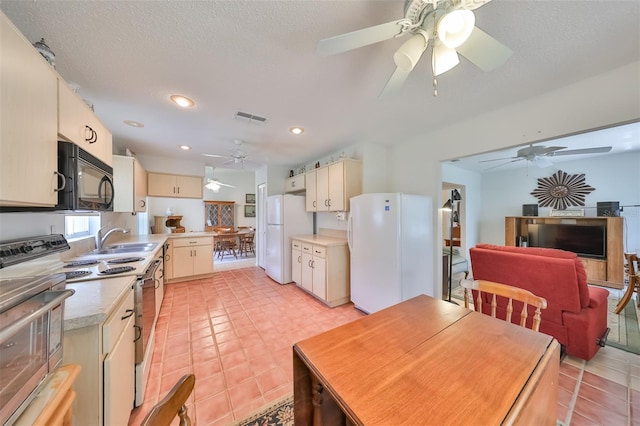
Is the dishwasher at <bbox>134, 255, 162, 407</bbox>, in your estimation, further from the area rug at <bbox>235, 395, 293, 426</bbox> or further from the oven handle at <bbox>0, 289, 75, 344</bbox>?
the oven handle at <bbox>0, 289, 75, 344</bbox>

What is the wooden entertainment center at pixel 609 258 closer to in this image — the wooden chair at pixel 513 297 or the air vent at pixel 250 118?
the wooden chair at pixel 513 297

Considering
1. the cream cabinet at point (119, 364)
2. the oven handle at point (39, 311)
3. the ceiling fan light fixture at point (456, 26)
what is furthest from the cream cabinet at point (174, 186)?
the ceiling fan light fixture at point (456, 26)

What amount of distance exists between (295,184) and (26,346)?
4.00m

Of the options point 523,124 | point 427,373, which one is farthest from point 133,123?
point 523,124

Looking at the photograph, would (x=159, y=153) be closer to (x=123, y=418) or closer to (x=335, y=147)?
(x=335, y=147)

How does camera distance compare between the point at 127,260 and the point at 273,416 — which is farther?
the point at 127,260

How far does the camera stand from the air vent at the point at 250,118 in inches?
91.5

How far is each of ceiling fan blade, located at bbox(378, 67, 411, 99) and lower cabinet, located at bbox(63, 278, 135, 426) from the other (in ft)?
6.31

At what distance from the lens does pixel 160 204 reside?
5.68 meters

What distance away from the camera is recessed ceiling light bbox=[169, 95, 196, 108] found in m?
1.99

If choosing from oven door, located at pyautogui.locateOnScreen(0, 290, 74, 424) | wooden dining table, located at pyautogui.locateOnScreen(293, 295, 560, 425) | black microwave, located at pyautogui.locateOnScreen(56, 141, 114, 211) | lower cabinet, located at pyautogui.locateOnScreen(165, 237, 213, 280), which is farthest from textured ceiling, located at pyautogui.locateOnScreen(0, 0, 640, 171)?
lower cabinet, located at pyautogui.locateOnScreen(165, 237, 213, 280)

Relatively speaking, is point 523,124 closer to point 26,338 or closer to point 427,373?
point 427,373

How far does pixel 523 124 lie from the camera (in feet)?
6.84

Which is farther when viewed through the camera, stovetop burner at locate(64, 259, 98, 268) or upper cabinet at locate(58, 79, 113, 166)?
stovetop burner at locate(64, 259, 98, 268)
